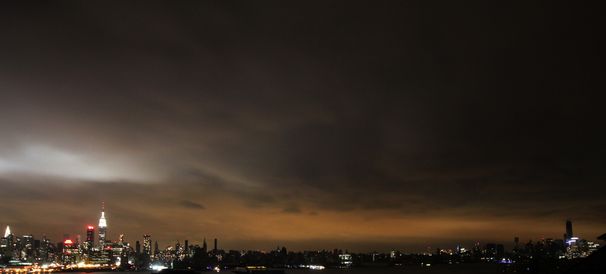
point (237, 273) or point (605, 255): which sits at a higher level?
point (605, 255)

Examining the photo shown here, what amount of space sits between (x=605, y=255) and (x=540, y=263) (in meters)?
71.3

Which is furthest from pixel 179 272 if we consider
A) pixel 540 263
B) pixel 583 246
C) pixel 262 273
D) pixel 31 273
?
pixel 583 246

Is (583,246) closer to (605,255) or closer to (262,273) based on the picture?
(262,273)

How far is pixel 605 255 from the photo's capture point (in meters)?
15.3

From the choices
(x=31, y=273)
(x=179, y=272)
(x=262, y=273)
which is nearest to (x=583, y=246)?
(x=262, y=273)

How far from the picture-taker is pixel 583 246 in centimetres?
18288

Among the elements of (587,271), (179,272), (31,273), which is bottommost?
(31,273)

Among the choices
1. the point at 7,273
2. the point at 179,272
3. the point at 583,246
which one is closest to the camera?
the point at 179,272

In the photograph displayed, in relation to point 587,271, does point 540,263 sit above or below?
below

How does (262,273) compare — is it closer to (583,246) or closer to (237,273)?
(237,273)

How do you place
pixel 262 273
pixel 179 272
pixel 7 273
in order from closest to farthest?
pixel 179 272 < pixel 262 273 < pixel 7 273

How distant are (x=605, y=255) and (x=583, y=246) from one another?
7698 inches

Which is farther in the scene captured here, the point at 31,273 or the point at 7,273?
the point at 31,273

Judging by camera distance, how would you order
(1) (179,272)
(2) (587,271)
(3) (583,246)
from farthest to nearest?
(3) (583,246) → (1) (179,272) → (2) (587,271)
